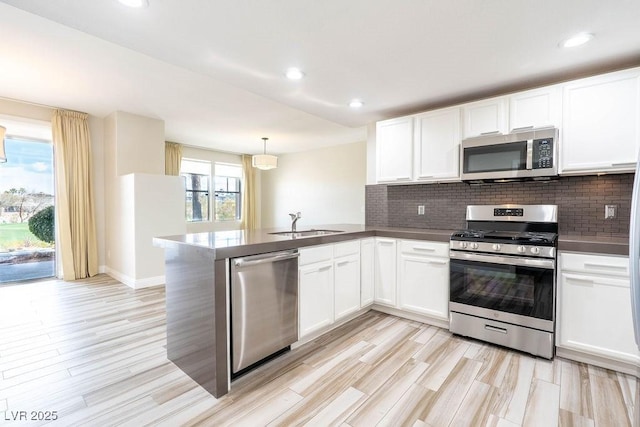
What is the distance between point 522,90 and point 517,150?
2.18ft

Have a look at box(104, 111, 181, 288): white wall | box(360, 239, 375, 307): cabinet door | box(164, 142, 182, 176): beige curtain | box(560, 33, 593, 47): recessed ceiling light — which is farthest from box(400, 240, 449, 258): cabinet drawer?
box(164, 142, 182, 176): beige curtain

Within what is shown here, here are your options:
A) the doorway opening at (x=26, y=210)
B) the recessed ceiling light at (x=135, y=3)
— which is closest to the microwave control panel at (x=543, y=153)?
the recessed ceiling light at (x=135, y=3)

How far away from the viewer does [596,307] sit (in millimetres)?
2145

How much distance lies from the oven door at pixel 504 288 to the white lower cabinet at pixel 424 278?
10 centimetres

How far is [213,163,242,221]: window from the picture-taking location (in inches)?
321

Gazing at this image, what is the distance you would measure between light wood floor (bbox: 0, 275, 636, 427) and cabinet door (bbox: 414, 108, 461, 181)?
1.63 meters

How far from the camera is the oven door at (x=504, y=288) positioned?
2.29 meters

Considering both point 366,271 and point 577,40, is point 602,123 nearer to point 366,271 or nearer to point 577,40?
point 577,40

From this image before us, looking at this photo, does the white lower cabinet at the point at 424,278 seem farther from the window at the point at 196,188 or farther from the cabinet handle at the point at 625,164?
the window at the point at 196,188

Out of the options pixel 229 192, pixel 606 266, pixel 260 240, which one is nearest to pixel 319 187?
pixel 229 192

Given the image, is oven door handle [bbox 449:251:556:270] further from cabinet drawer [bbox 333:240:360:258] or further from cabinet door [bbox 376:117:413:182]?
cabinet door [bbox 376:117:413:182]

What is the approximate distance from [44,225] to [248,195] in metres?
4.67

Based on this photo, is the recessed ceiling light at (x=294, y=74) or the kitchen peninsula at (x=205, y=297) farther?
the recessed ceiling light at (x=294, y=74)

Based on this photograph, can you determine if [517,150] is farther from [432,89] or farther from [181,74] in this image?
[181,74]
